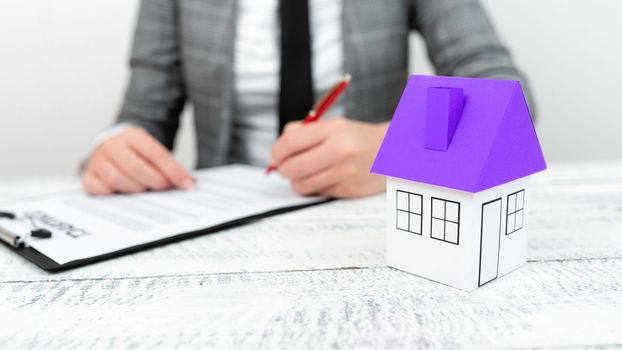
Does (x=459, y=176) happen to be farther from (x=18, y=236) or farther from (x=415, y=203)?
(x=18, y=236)

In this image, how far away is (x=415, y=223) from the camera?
51cm

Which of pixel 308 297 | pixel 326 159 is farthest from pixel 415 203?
pixel 326 159

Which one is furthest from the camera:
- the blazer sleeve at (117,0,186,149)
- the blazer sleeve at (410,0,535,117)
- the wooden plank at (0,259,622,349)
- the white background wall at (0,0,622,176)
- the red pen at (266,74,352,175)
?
the white background wall at (0,0,622,176)

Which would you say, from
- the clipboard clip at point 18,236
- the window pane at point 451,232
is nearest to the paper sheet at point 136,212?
the clipboard clip at point 18,236

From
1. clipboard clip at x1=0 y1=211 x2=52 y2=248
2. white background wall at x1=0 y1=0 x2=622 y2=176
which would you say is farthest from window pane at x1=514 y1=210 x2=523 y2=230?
white background wall at x1=0 y1=0 x2=622 y2=176

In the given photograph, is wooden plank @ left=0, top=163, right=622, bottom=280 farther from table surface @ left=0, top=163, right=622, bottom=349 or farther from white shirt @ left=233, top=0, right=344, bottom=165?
white shirt @ left=233, top=0, right=344, bottom=165

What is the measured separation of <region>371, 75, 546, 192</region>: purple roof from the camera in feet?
1.51

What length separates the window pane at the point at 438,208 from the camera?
0.48 m

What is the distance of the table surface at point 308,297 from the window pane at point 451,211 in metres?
0.06

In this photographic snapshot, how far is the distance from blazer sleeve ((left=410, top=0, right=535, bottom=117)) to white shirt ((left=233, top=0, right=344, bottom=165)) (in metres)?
0.18

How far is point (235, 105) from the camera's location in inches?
45.4

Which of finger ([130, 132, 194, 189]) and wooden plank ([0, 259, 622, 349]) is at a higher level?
finger ([130, 132, 194, 189])

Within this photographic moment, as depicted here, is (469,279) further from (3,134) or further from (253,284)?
(3,134)

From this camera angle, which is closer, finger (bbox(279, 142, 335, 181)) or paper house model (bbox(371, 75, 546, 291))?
paper house model (bbox(371, 75, 546, 291))
